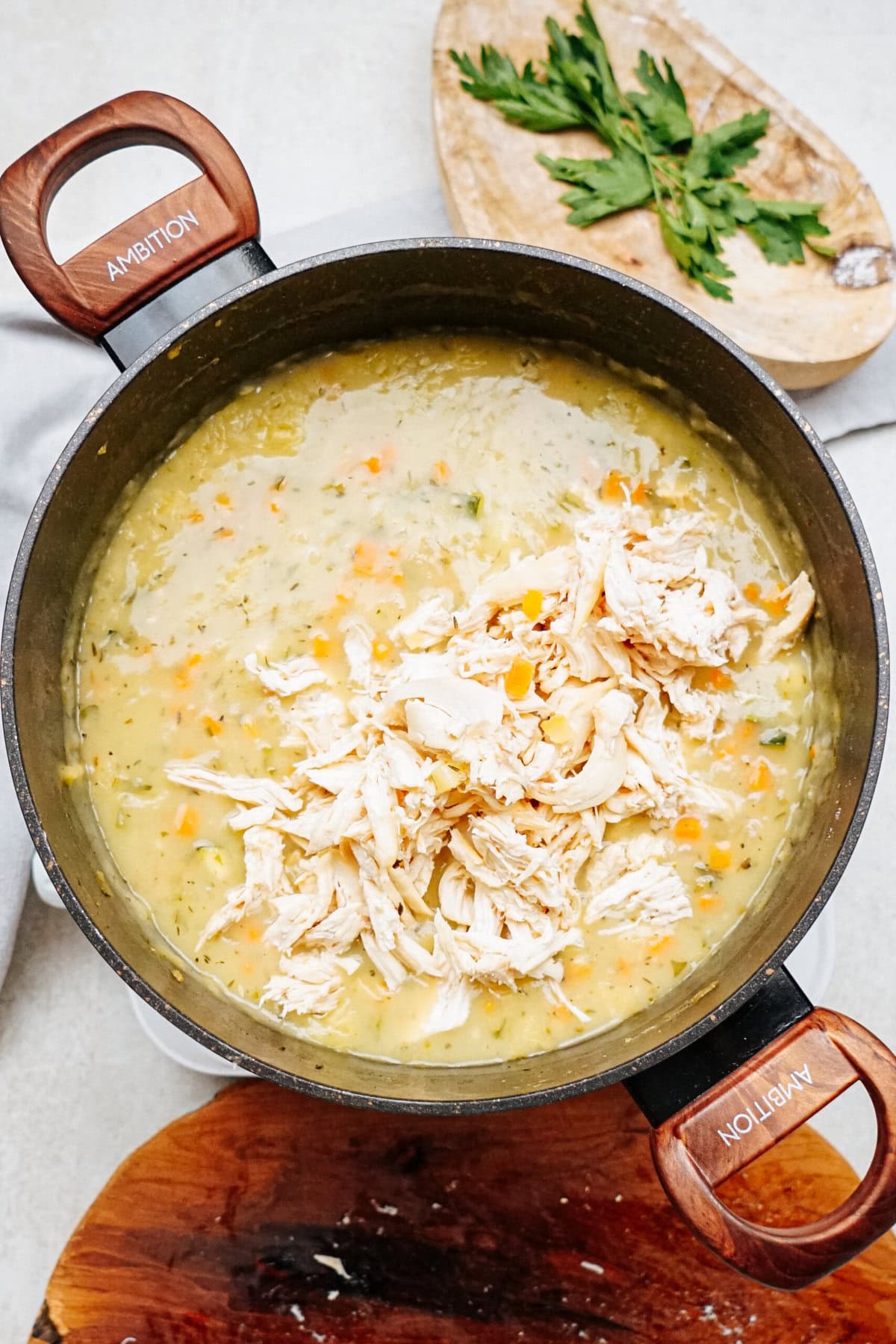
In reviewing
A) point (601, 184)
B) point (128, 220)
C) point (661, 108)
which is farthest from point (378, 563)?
point (661, 108)

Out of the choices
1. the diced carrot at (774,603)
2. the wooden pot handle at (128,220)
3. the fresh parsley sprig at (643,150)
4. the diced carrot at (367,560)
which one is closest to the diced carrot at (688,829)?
Answer: the diced carrot at (774,603)

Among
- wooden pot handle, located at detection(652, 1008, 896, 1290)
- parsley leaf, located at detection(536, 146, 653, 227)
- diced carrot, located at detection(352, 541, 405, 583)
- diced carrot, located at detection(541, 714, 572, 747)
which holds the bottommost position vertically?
wooden pot handle, located at detection(652, 1008, 896, 1290)

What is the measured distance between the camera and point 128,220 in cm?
168

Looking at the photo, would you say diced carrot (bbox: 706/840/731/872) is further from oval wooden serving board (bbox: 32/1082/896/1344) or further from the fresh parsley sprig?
the fresh parsley sprig

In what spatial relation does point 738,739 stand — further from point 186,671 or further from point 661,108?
point 661,108

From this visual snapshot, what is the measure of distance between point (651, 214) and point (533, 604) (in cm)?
92

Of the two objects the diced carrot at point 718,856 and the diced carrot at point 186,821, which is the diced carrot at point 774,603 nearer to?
the diced carrot at point 718,856

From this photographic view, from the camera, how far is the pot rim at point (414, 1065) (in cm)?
154

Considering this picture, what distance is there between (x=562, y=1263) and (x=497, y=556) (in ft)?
4.32

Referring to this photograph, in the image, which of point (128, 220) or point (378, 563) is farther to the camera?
point (378, 563)

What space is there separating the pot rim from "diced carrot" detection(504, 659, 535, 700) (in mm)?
A: 502

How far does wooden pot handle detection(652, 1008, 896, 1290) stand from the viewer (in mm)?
1497

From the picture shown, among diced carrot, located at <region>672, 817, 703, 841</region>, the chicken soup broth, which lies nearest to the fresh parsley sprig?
the chicken soup broth

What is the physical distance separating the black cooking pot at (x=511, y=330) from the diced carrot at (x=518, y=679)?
1.65 ft
